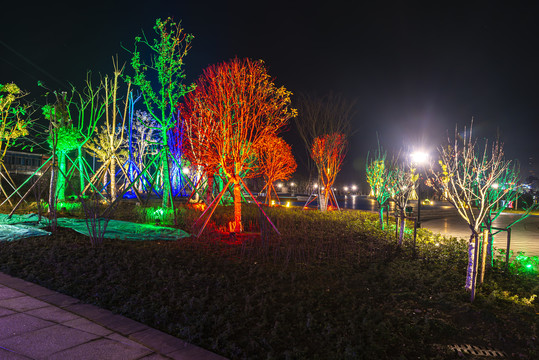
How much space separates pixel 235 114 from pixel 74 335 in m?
7.98

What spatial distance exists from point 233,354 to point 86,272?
390 centimetres

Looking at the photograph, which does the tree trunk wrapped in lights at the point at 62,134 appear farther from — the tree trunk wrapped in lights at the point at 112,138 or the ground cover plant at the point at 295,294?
the ground cover plant at the point at 295,294

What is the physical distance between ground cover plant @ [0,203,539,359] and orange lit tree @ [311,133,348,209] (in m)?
11.7

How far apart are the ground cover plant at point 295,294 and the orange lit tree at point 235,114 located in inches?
130

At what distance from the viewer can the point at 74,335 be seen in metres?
3.52

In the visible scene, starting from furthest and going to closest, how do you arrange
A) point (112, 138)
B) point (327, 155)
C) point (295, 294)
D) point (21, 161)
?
point (21, 161) < point (327, 155) < point (112, 138) < point (295, 294)

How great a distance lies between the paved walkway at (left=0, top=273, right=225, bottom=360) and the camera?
10.3 ft

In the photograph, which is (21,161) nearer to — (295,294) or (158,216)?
(158,216)

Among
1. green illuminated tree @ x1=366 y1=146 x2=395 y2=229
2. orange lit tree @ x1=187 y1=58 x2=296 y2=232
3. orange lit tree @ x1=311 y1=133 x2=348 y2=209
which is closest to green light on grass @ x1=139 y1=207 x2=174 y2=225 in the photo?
orange lit tree @ x1=187 y1=58 x2=296 y2=232

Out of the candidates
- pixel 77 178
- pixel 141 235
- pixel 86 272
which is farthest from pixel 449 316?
pixel 77 178

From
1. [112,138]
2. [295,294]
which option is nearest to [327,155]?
[112,138]

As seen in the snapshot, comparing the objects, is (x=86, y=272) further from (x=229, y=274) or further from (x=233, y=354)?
(x=233, y=354)

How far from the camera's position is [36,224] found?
10.1 metres

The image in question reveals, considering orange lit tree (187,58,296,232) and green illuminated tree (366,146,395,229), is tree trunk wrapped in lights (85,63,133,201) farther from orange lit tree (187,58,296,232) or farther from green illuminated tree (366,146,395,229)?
green illuminated tree (366,146,395,229)
